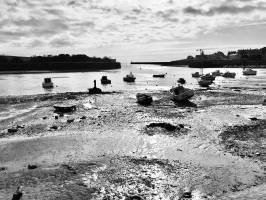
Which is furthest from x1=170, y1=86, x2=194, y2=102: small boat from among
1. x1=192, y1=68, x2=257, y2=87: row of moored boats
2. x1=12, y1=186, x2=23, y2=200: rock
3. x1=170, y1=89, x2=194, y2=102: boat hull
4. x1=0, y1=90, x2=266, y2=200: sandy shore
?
x1=12, y1=186, x2=23, y2=200: rock

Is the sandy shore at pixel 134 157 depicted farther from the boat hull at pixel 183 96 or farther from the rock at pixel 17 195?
the boat hull at pixel 183 96

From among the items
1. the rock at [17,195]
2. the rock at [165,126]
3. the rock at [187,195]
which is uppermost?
the rock at [165,126]

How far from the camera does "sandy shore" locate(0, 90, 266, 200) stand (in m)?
14.0

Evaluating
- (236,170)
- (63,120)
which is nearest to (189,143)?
(236,170)

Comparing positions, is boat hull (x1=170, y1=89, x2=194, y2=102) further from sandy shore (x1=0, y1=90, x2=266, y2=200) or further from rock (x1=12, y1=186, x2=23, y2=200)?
rock (x1=12, y1=186, x2=23, y2=200)

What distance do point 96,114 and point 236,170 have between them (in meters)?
20.3

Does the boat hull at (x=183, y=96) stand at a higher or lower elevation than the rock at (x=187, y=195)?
higher

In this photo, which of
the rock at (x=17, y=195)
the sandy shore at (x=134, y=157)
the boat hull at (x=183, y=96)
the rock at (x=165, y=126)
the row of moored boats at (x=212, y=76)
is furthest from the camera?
the row of moored boats at (x=212, y=76)

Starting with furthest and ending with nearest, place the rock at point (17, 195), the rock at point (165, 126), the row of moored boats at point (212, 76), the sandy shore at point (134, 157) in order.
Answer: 1. the row of moored boats at point (212, 76)
2. the rock at point (165, 126)
3. the sandy shore at point (134, 157)
4. the rock at point (17, 195)

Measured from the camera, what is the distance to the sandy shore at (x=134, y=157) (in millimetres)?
14047

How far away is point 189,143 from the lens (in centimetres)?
2162

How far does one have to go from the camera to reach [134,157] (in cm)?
1877

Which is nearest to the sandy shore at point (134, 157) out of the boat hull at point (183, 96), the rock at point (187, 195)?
the rock at point (187, 195)

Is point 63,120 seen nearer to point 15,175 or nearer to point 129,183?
point 15,175
